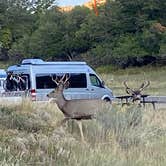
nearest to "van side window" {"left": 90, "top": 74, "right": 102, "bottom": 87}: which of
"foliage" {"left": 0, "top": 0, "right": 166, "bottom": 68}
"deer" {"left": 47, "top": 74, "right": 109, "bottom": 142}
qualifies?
"deer" {"left": 47, "top": 74, "right": 109, "bottom": 142}

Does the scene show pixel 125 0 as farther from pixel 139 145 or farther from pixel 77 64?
pixel 139 145

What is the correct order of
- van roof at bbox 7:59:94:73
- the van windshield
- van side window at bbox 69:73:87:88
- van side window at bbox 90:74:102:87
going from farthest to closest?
van side window at bbox 90:74:102:87 → van side window at bbox 69:73:87:88 → van roof at bbox 7:59:94:73 → the van windshield

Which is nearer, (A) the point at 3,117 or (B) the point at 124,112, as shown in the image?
(A) the point at 3,117

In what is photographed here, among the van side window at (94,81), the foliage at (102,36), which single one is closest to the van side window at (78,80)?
the van side window at (94,81)

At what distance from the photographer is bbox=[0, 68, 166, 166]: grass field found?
9656 millimetres

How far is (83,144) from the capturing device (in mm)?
11328

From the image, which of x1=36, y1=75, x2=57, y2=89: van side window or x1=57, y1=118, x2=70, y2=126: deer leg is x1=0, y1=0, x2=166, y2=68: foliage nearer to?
x1=36, y1=75, x2=57, y2=89: van side window

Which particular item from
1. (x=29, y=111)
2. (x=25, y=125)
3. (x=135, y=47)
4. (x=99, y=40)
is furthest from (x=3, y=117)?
(x=99, y=40)

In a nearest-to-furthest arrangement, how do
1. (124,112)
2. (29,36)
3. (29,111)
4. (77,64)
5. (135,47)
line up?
(29,111) < (124,112) < (77,64) < (135,47) < (29,36)

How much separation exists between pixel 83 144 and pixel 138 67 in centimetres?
6353

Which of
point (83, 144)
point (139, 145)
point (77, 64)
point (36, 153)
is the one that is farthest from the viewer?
point (77, 64)

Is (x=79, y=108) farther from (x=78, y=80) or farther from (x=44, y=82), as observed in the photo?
(x=78, y=80)

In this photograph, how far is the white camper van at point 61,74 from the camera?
28.2 metres

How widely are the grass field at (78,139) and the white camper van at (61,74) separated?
1180 cm
